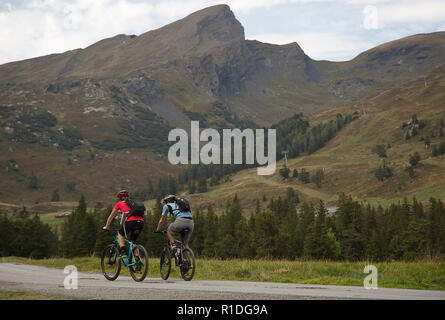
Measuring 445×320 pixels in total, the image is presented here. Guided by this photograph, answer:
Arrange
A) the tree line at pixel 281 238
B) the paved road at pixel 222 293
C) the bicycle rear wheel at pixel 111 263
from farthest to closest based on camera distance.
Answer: the tree line at pixel 281 238 → the bicycle rear wheel at pixel 111 263 → the paved road at pixel 222 293

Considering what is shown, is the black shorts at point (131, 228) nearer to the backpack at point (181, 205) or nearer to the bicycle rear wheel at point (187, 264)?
the backpack at point (181, 205)

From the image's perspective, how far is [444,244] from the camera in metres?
82.9

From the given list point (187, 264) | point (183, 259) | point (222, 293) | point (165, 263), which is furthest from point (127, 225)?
point (222, 293)

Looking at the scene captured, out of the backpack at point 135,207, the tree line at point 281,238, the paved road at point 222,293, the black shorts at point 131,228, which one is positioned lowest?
the tree line at point 281,238

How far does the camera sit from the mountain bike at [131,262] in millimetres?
15359

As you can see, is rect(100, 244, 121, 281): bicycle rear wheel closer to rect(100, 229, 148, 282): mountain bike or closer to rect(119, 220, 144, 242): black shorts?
rect(100, 229, 148, 282): mountain bike

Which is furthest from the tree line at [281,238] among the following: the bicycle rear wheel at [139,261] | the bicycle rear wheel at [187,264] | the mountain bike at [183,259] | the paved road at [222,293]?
the paved road at [222,293]

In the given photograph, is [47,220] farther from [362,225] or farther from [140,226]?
[140,226]

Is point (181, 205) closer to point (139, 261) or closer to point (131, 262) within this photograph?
point (139, 261)

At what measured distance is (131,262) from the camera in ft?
51.0

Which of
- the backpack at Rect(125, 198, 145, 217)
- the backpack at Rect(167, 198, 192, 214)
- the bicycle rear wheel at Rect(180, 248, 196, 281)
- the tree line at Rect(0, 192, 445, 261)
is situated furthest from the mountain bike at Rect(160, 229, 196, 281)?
the tree line at Rect(0, 192, 445, 261)

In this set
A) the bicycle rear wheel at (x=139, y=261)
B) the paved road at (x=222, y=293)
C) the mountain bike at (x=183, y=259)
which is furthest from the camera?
the mountain bike at (x=183, y=259)
